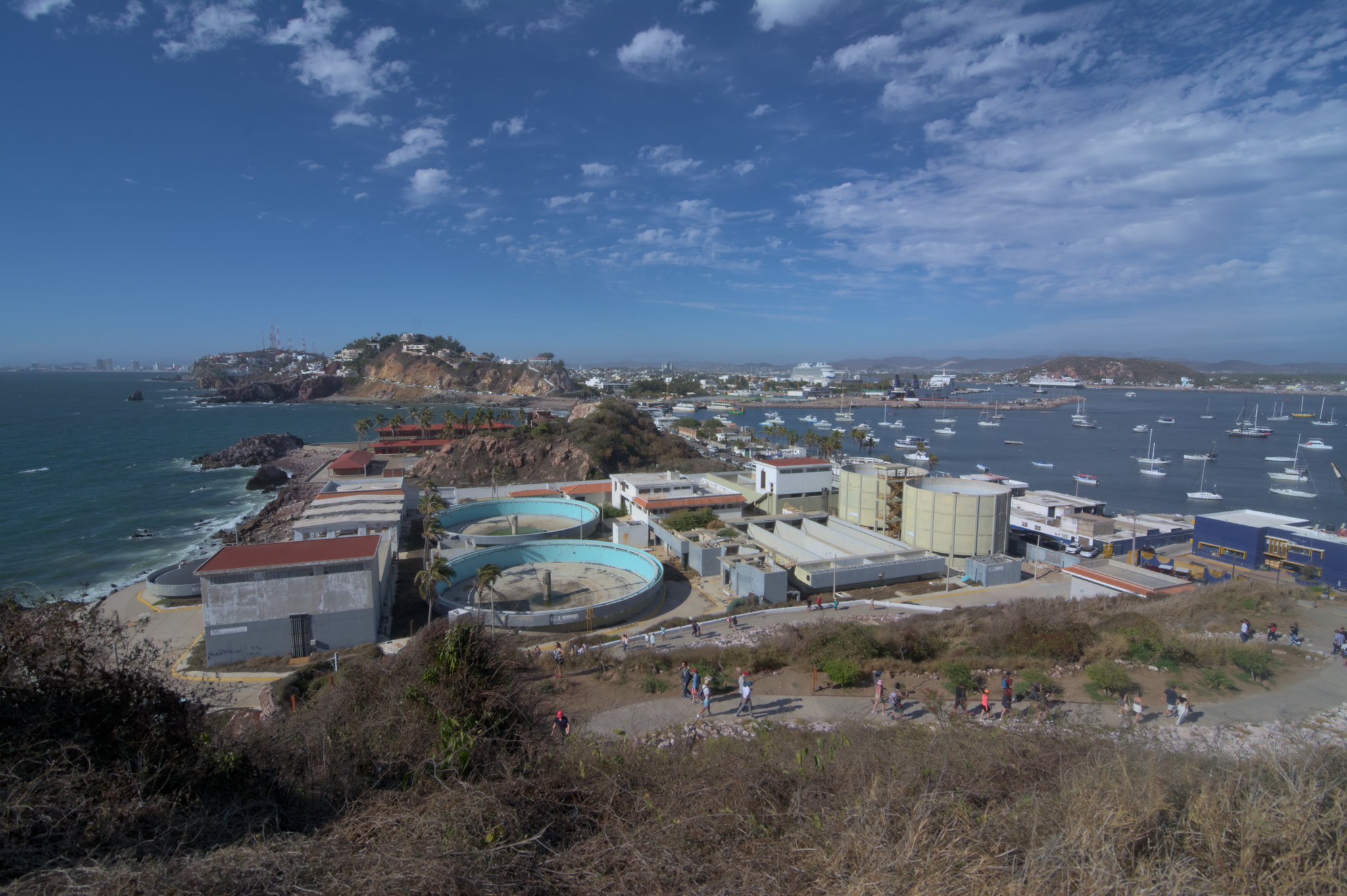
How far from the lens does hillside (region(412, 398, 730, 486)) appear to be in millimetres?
46500

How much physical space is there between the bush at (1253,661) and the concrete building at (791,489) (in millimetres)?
19509

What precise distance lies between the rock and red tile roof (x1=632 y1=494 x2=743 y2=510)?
32.6m

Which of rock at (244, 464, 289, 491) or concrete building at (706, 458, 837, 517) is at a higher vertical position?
concrete building at (706, 458, 837, 517)

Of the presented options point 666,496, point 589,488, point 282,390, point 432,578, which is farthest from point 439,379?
point 432,578

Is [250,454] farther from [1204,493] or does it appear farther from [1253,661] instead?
[1204,493]

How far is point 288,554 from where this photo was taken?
18.2m

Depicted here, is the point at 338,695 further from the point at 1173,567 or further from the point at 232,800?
the point at 1173,567

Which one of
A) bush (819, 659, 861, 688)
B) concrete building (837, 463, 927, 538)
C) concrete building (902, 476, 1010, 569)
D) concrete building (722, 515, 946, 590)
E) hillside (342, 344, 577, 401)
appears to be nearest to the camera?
bush (819, 659, 861, 688)

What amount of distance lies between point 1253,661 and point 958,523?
1312 cm

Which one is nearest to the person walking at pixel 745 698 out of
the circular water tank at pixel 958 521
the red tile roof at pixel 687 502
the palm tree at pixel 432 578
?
the palm tree at pixel 432 578

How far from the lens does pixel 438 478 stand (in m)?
46.6

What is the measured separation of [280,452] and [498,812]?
66567 millimetres

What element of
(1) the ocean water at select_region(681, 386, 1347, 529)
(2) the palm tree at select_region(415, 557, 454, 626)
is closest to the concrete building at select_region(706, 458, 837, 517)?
(2) the palm tree at select_region(415, 557, 454, 626)

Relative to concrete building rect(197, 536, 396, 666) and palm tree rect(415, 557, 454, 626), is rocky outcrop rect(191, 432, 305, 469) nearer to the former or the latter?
concrete building rect(197, 536, 396, 666)
